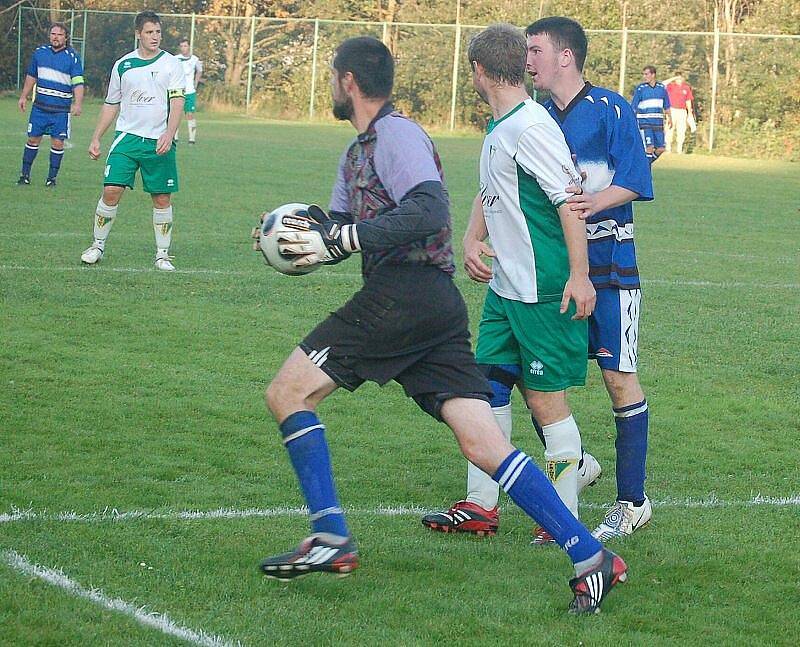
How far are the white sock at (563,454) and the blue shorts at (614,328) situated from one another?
0.33 m

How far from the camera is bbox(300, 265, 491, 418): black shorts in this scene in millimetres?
4309

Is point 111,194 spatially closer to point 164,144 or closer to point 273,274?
point 164,144

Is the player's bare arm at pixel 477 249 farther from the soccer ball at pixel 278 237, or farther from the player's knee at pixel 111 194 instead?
the player's knee at pixel 111 194

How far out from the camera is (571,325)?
15.8ft

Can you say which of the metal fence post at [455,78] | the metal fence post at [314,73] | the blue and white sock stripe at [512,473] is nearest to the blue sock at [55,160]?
the blue and white sock stripe at [512,473]

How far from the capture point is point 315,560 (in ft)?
13.7

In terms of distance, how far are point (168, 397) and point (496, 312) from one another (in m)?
2.66

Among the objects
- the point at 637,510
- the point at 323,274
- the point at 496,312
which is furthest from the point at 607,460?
the point at 323,274

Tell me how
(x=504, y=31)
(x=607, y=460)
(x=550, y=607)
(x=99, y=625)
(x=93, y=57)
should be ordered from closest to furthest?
(x=99, y=625)
(x=550, y=607)
(x=504, y=31)
(x=607, y=460)
(x=93, y=57)

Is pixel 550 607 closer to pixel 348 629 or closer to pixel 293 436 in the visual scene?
pixel 348 629

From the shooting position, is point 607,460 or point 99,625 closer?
point 99,625

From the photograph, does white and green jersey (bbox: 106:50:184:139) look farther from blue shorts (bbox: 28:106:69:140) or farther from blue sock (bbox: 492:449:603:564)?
blue sock (bbox: 492:449:603:564)

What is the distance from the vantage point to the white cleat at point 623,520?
5086 millimetres

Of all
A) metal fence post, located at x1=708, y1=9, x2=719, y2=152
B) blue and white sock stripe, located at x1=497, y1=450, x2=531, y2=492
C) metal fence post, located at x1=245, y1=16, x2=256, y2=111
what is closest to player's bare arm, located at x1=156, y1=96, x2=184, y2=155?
blue and white sock stripe, located at x1=497, y1=450, x2=531, y2=492
